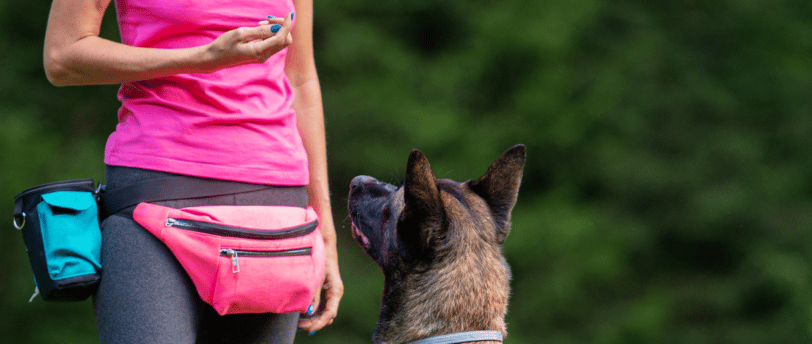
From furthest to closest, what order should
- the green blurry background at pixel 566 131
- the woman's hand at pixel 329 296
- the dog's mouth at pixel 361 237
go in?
the green blurry background at pixel 566 131, the dog's mouth at pixel 361 237, the woman's hand at pixel 329 296

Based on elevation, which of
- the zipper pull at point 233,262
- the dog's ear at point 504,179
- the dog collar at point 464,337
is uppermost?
the dog's ear at point 504,179

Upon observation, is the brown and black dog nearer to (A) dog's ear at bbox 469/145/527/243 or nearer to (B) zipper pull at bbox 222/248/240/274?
(A) dog's ear at bbox 469/145/527/243

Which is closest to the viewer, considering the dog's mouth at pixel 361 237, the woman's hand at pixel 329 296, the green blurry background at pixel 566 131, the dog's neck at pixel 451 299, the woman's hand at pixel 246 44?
the woman's hand at pixel 246 44

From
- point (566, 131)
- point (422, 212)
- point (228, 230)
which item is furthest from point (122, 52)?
point (566, 131)

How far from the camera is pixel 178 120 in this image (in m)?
1.31

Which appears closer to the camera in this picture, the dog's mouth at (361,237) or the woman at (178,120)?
the woman at (178,120)

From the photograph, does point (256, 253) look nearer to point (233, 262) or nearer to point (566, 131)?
point (233, 262)

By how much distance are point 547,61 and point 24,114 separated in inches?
175

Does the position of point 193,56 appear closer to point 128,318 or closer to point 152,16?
point 152,16

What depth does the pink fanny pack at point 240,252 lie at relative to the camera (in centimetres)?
127

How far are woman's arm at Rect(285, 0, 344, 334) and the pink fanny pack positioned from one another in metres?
0.30

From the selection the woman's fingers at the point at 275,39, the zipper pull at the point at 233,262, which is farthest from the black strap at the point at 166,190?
the woman's fingers at the point at 275,39

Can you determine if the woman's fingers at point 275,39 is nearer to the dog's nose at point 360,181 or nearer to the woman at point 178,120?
the woman at point 178,120

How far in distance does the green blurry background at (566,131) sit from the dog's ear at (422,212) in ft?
12.0
